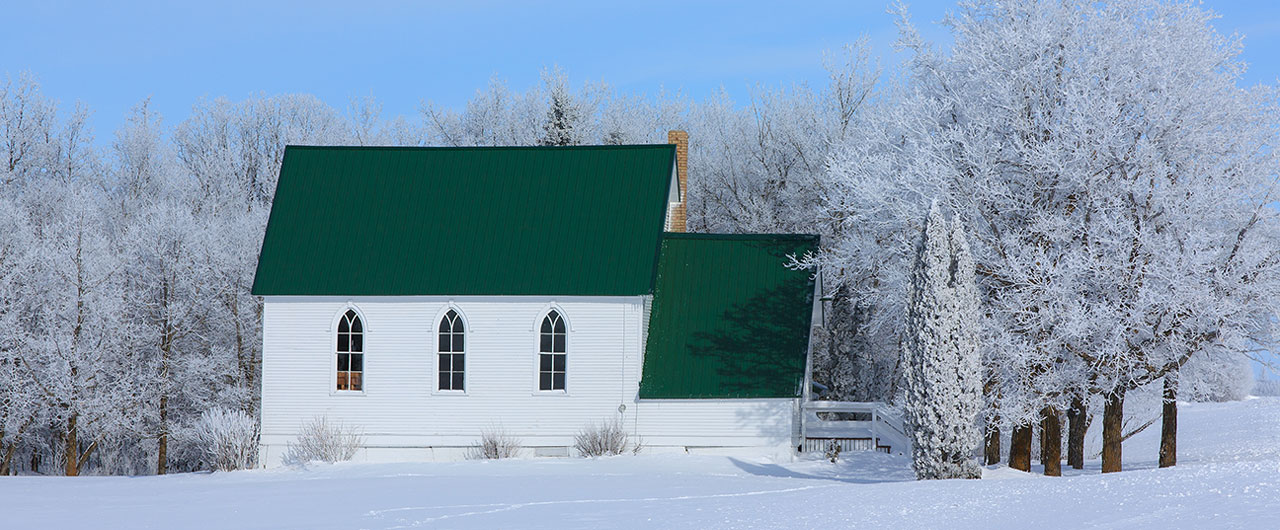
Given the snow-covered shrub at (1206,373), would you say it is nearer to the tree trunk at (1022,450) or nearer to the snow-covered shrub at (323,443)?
the tree trunk at (1022,450)

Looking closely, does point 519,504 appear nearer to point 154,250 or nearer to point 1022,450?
point 1022,450

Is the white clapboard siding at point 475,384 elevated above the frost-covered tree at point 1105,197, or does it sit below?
below

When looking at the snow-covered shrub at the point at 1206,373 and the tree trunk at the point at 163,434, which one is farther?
the tree trunk at the point at 163,434

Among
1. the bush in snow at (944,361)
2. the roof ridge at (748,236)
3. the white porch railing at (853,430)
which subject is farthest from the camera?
the roof ridge at (748,236)

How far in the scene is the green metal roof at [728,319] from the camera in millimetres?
26953

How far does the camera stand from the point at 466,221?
28578 mm

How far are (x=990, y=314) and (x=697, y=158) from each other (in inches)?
904

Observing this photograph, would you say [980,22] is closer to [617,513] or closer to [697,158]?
[617,513]

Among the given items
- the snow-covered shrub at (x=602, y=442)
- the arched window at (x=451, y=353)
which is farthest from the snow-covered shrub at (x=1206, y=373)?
the arched window at (x=451, y=353)

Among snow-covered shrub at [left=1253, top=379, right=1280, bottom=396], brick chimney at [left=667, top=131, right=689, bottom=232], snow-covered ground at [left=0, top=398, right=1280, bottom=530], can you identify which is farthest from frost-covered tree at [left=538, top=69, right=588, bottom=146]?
snow-covered shrub at [left=1253, top=379, right=1280, bottom=396]

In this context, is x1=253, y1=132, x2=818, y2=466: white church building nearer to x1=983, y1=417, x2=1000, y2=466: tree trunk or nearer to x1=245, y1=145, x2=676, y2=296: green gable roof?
x1=245, y1=145, x2=676, y2=296: green gable roof

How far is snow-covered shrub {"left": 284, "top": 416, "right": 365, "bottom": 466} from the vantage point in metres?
26.8

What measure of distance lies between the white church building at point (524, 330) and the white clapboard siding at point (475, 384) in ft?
0.10

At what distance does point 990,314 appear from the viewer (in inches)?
995
